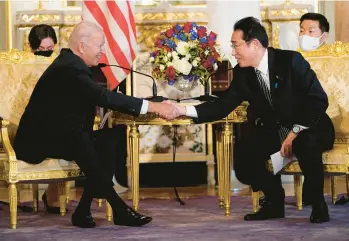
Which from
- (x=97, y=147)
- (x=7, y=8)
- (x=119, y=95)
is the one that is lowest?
(x=97, y=147)

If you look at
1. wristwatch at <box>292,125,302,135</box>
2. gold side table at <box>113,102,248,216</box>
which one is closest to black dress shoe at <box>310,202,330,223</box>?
wristwatch at <box>292,125,302,135</box>

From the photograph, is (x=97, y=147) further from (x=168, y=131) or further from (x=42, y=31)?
(x=168, y=131)

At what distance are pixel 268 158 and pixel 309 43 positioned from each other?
1.14 m

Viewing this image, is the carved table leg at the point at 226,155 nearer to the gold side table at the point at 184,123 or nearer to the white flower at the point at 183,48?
the gold side table at the point at 184,123

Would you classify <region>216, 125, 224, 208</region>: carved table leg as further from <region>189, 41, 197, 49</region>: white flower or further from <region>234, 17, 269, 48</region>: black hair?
<region>234, 17, 269, 48</region>: black hair

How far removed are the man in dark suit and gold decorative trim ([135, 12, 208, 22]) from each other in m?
2.37

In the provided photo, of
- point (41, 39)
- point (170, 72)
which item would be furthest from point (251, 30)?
point (41, 39)

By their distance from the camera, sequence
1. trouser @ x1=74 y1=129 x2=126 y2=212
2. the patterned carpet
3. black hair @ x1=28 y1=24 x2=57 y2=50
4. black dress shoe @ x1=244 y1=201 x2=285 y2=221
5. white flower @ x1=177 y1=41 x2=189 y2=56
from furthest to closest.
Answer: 1. black hair @ x1=28 y1=24 x2=57 y2=50
2. white flower @ x1=177 y1=41 x2=189 y2=56
3. black dress shoe @ x1=244 y1=201 x2=285 y2=221
4. trouser @ x1=74 y1=129 x2=126 y2=212
5. the patterned carpet

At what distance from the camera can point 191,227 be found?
13.3 feet

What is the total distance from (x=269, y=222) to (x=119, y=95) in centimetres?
110

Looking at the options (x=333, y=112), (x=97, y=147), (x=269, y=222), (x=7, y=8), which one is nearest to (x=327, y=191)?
(x=333, y=112)

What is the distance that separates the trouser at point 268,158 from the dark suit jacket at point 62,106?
744 mm

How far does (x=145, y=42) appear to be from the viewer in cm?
656

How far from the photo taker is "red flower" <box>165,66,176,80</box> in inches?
184
